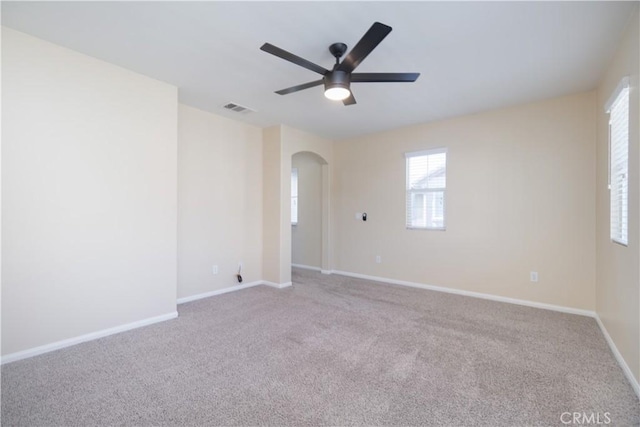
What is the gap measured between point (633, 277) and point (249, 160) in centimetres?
446

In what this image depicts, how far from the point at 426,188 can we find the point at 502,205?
1.08 m

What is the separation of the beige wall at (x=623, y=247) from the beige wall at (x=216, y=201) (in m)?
4.25

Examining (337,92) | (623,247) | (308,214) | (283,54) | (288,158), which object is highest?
(283,54)

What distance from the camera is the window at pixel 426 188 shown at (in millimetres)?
4605

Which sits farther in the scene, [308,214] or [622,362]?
[308,214]

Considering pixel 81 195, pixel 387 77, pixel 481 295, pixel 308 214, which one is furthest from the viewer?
pixel 308 214

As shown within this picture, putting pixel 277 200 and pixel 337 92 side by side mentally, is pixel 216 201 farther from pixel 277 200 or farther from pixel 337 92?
pixel 337 92

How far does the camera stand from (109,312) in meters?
2.91

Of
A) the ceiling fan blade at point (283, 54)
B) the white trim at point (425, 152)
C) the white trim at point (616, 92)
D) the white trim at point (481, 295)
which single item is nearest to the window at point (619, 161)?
the white trim at point (616, 92)

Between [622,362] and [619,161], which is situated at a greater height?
[619,161]

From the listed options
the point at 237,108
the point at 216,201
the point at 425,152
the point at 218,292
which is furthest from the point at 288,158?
the point at 218,292

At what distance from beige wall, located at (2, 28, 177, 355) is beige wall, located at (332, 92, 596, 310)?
130 inches

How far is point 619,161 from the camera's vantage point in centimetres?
257

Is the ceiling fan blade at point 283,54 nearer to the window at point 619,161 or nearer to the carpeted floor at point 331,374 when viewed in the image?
the carpeted floor at point 331,374
